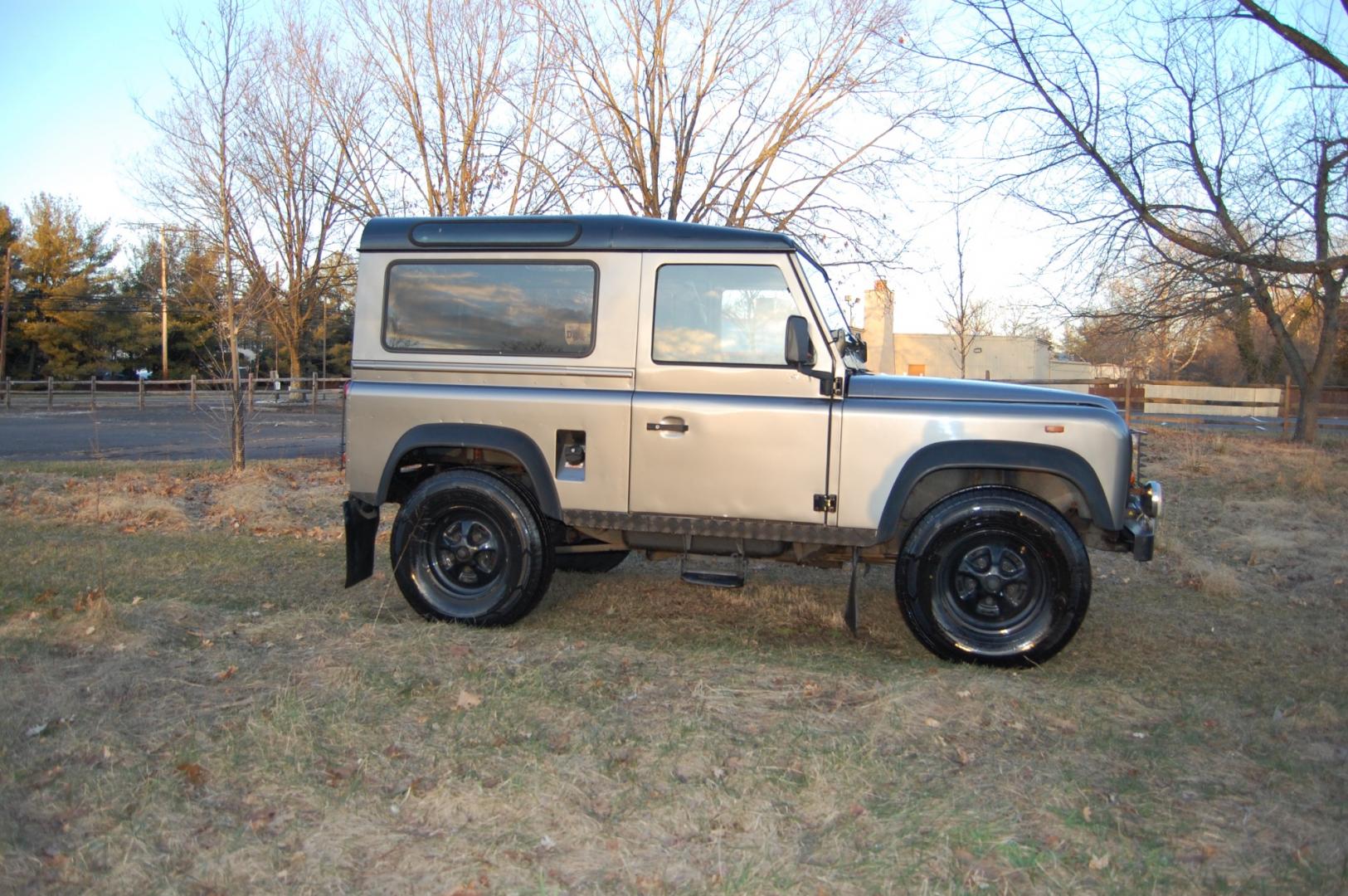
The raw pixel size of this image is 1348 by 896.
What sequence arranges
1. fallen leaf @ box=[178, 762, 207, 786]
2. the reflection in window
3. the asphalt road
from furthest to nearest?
the asphalt road < the reflection in window < fallen leaf @ box=[178, 762, 207, 786]

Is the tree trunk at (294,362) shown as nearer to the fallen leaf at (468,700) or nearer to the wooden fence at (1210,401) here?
the wooden fence at (1210,401)

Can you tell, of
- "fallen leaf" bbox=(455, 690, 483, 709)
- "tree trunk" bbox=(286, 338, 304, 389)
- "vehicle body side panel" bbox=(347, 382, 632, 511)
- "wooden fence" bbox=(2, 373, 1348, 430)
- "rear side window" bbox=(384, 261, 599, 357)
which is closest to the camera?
"fallen leaf" bbox=(455, 690, 483, 709)

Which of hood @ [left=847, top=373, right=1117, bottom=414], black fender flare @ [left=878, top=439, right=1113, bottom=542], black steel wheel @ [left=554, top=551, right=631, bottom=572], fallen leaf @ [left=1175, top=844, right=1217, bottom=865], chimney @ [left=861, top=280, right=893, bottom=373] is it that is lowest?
Result: fallen leaf @ [left=1175, top=844, right=1217, bottom=865]

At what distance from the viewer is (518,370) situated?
5.36 metres

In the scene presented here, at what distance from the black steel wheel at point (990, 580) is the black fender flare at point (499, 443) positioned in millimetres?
1972

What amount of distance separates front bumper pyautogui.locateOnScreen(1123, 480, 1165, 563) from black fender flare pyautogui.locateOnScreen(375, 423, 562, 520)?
3057 millimetres

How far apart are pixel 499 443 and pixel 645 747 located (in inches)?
87.1

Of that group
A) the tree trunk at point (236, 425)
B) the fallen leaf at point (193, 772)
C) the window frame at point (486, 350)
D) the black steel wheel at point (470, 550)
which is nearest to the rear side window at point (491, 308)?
the window frame at point (486, 350)

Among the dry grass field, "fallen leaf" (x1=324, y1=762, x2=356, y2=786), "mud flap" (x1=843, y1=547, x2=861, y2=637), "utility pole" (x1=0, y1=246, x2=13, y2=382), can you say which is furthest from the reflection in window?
"utility pole" (x1=0, y1=246, x2=13, y2=382)

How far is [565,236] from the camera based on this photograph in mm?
5320

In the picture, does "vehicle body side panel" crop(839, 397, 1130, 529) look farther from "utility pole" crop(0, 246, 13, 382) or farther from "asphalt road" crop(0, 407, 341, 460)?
"utility pole" crop(0, 246, 13, 382)

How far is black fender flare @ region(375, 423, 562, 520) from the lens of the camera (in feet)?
17.4

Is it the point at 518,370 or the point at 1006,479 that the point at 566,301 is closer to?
the point at 518,370

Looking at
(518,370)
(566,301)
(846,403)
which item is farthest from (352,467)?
(846,403)
